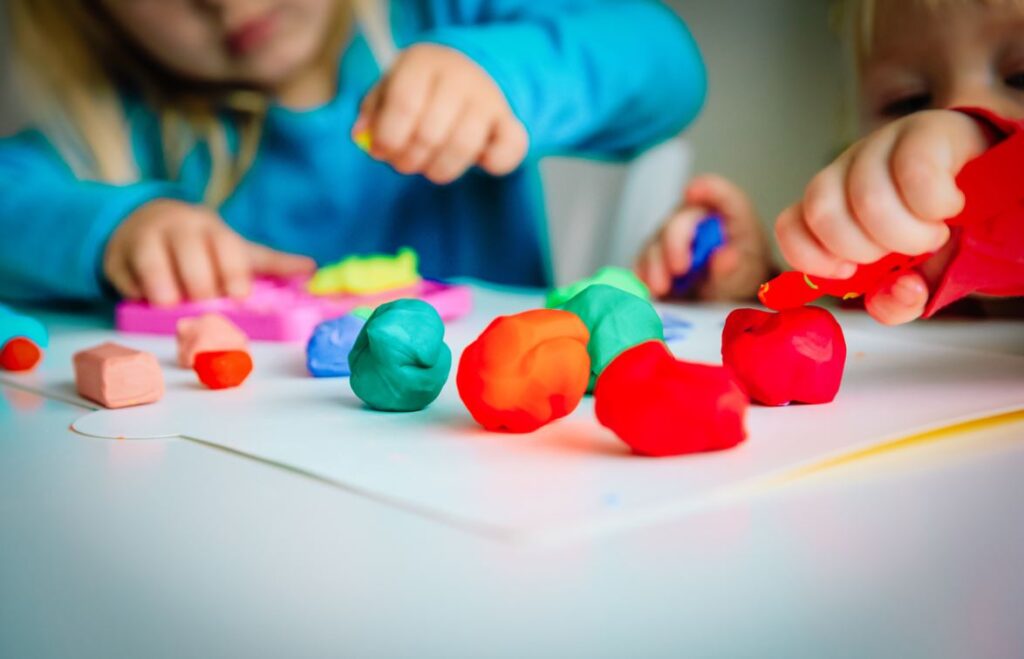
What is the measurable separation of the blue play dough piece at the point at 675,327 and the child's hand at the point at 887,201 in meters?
0.18

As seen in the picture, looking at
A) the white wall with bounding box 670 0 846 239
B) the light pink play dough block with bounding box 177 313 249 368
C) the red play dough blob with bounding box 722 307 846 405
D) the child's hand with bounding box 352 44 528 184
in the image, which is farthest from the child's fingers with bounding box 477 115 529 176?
the white wall with bounding box 670 0 846 239

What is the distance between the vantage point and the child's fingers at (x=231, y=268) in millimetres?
689

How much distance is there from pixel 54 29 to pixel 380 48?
1.25 feet

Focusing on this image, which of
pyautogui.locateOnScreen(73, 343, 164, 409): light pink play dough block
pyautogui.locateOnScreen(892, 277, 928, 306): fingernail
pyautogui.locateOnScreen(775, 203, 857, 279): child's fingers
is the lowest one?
pyautogui.locateOnScreen(73, 343, 164, 409): light pink play dough block

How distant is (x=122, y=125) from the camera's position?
113cm

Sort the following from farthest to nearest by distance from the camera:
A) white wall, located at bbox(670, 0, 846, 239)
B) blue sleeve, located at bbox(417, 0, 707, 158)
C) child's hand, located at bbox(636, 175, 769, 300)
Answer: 1. white wall, located at bbox(670, 0, 846, 239)
2. blue sleeve, located at bbox(417, 0, 707, 158)
3. child's hand, located at bbox(636, 175, 769, 300)

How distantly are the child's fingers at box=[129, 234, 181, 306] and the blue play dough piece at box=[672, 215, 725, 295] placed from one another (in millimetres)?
402

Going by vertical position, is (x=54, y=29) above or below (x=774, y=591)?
above

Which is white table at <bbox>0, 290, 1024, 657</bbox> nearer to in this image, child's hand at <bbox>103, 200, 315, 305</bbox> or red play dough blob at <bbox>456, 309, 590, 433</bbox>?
red play dough blob at <bbox>456, 309, 590, 433</bbox>

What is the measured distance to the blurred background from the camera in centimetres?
129

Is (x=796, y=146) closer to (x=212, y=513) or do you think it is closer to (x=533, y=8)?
(x=533, y=8)

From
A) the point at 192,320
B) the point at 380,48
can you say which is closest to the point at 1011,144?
the point at 192,320

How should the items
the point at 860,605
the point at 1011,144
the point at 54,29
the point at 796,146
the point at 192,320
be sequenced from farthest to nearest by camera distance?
the point at 796,146 → the point at 54,29 → the point at 192,320 → the point at 1011,144 → the point at 860,605

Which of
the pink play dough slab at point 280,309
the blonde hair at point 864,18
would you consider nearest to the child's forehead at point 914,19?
the blonde hair at point 864,18
